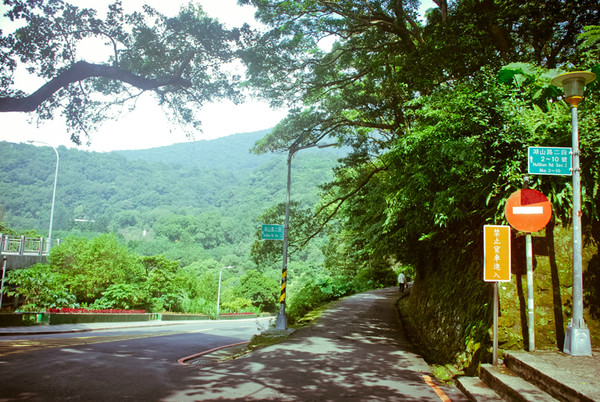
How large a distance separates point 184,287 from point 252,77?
31713 millimetres

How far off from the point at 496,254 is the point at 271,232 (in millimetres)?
9310

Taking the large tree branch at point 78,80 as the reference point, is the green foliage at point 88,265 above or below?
below

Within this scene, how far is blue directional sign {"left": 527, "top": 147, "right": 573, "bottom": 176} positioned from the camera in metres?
6.30

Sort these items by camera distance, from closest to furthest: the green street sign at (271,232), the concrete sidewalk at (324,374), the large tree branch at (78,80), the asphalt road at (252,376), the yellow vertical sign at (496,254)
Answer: the asphalt road at (252,376) < the concrete sidewalk at (324,374) < the yellow vertical sign at (496,254) < the large tree branch at (78,80) < the green street sign at (271,232)

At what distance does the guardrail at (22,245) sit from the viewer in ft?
69.7

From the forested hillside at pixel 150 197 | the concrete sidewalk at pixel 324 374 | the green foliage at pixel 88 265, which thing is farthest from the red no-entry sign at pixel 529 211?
the forested hillside at pixel 150 197

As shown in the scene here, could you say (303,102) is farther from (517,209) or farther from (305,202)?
(305,202)

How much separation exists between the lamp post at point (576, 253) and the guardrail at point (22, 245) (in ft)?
79.3

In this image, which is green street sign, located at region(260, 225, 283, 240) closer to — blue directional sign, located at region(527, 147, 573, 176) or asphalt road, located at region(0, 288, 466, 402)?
asphalt road, located at region(0, 288, 466, 402)

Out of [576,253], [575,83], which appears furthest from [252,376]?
[575,83]

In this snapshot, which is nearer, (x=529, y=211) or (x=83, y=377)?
(x=529, y=211)

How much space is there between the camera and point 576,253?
20.1ft

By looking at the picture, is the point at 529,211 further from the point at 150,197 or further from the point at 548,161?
the point at 150,197

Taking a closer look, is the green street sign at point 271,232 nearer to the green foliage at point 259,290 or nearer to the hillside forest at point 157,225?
the hillside forest at point 157,225
